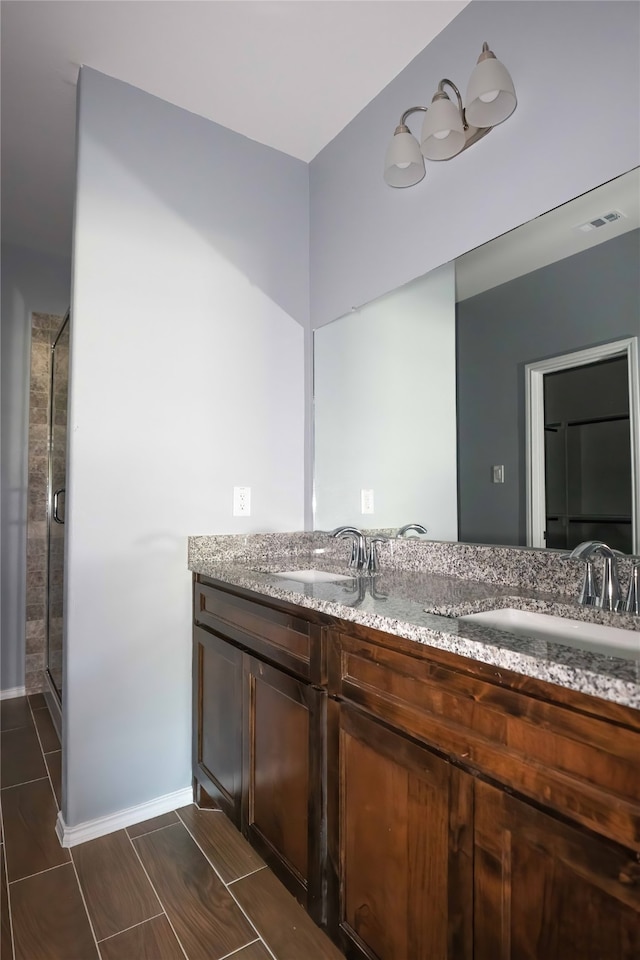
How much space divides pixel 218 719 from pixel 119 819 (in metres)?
0.52

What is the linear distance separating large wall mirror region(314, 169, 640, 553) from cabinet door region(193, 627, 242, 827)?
0.75 metres

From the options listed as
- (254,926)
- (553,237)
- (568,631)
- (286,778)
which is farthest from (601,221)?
(254,926)

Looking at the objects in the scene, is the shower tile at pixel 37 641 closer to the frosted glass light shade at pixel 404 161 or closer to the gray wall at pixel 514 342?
the gray wall at pixel 514 342

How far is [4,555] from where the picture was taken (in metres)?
3.02

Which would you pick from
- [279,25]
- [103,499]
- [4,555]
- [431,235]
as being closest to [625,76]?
[431,235]

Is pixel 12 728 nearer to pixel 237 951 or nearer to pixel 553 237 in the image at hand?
pixel 237 951

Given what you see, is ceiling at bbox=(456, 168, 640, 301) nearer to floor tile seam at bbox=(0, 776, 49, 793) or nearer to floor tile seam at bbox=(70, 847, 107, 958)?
floor tile seam at bbox=(70, 847, 107, 958)

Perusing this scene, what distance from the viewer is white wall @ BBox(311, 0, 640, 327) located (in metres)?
1.24

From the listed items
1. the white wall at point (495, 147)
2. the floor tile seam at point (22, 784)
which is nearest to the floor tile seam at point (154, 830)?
the floor tile seam at point (22, 784)

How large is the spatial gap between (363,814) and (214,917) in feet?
2.14

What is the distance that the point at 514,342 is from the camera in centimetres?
153

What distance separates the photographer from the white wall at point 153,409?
5.90ft

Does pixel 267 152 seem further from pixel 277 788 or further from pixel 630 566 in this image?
pixel 277 788

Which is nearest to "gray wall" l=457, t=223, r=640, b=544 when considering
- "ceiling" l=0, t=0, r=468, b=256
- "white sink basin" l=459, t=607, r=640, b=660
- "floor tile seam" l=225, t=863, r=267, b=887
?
"white sink basin" l=459, t=607, r=640, b=660
